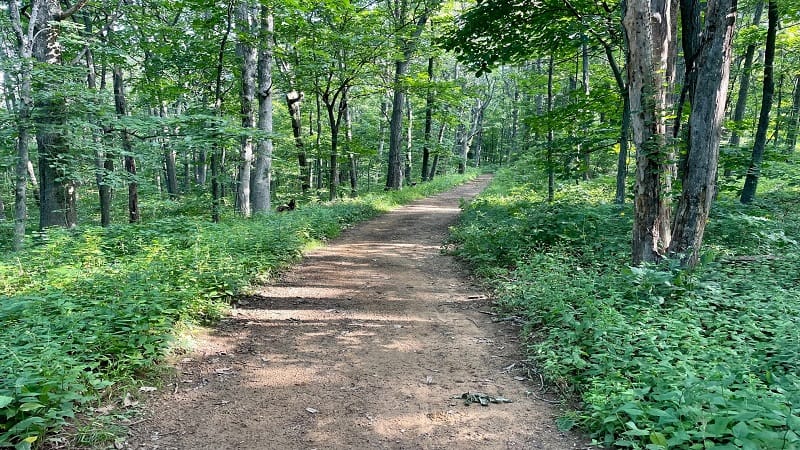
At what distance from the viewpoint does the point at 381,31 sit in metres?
14.5

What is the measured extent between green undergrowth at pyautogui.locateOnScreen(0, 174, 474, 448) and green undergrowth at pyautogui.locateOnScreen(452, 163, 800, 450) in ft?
13.1

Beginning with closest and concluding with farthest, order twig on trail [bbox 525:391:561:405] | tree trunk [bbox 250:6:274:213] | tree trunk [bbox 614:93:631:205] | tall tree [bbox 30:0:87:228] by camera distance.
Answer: twig on trail [bbox 525:391:561:405] → tall tree [bbox 30:0:87:228] → tree trunk [bbox 614:93:631:205] → tree trunk [bbox 250:6:274:213]

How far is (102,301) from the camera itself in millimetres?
4727

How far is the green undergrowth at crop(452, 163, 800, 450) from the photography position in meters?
2.86

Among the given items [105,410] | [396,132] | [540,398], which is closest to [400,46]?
[396,132]

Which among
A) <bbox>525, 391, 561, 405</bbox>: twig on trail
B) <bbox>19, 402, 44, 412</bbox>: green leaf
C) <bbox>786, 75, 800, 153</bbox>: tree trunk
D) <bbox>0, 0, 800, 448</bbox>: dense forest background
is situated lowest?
<bbox>525, 391, 561, 405</bbox>: twig on trail

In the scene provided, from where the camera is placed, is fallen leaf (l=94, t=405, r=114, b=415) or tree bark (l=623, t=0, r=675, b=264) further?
tree bark (l=623, t=0, r=675, b=264)

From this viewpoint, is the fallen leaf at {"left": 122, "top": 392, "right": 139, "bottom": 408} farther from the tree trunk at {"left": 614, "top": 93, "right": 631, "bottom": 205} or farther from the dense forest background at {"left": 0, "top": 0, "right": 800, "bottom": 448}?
the tree trunk at {"left": 614, "top": 93, "right": 631, "bottom": 205}

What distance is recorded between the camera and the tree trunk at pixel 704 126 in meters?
5.14

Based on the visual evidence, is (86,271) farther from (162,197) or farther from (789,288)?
(162,197)

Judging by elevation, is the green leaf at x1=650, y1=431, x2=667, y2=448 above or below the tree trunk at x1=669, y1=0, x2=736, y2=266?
below

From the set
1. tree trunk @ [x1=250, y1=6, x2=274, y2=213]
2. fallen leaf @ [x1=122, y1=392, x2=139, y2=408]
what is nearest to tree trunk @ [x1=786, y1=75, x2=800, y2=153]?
tree trunk @ [x1=250, y1=6, x2=274, y2=213]

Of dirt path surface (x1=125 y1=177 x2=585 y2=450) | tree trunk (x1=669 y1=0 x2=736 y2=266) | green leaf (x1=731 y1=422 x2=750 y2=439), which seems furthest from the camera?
tree trunk (x1=669 y1=0 x2=736 y2=266)

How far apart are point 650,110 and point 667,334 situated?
307 centimetres
